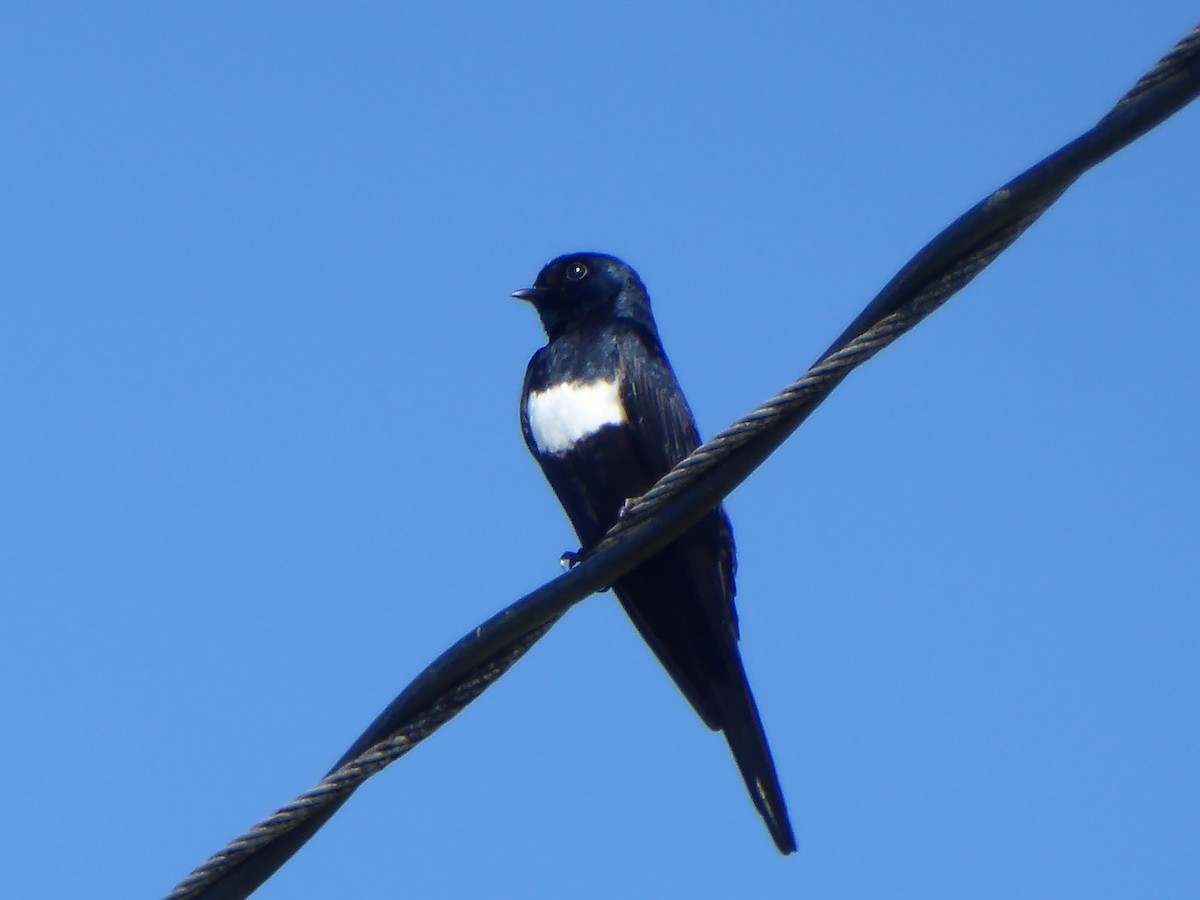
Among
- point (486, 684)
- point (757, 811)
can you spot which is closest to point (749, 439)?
point (486, 684)

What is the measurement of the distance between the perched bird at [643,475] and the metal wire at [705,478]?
6.66ft

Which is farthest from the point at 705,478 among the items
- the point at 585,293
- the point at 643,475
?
the point at 585,293

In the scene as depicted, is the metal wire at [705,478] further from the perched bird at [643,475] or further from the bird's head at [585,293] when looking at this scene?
the bird's head at [585,293]

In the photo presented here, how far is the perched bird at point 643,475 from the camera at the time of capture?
541cm

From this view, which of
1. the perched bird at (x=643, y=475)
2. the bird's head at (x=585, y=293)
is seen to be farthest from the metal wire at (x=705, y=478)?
the bird's head at (x=585, y=293)

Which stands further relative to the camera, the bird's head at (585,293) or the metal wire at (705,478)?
the bird's head at (585,293)

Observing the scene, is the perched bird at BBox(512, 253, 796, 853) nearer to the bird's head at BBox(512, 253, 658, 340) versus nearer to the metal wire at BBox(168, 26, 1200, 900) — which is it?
the bird's head at BBox(512, 253, 658, 340)

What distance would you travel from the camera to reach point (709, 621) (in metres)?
5.50

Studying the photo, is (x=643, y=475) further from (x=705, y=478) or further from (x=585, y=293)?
(x=705, y=478)

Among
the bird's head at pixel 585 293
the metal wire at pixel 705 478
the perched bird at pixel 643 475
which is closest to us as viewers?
the metal wire at pixel 705 478

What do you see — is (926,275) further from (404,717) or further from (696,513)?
(404,717)

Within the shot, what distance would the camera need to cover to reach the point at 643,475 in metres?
5.83

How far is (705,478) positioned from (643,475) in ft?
8.86

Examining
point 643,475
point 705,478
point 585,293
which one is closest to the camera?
point 705,478
